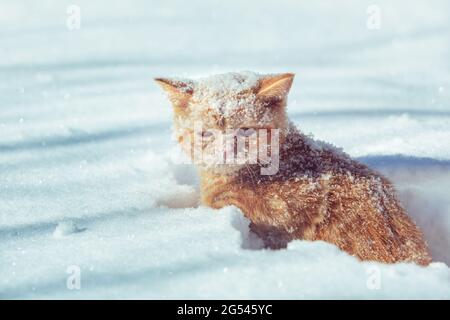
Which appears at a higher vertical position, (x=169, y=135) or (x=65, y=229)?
(x=169, y=135)

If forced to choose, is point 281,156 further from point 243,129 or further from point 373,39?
point 373,39

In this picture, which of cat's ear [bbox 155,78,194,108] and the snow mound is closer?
the snow mound

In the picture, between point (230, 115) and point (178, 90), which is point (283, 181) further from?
point (178, 90)

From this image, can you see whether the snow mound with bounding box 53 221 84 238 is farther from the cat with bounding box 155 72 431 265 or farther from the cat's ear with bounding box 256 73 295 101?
the cat's ear with bounding box 256 73 295 101

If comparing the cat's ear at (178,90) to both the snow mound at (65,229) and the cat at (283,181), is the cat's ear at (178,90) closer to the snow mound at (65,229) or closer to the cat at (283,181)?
the cat at (283,181)

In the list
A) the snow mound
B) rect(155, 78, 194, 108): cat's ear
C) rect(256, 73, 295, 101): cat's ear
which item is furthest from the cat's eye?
the snow mound
